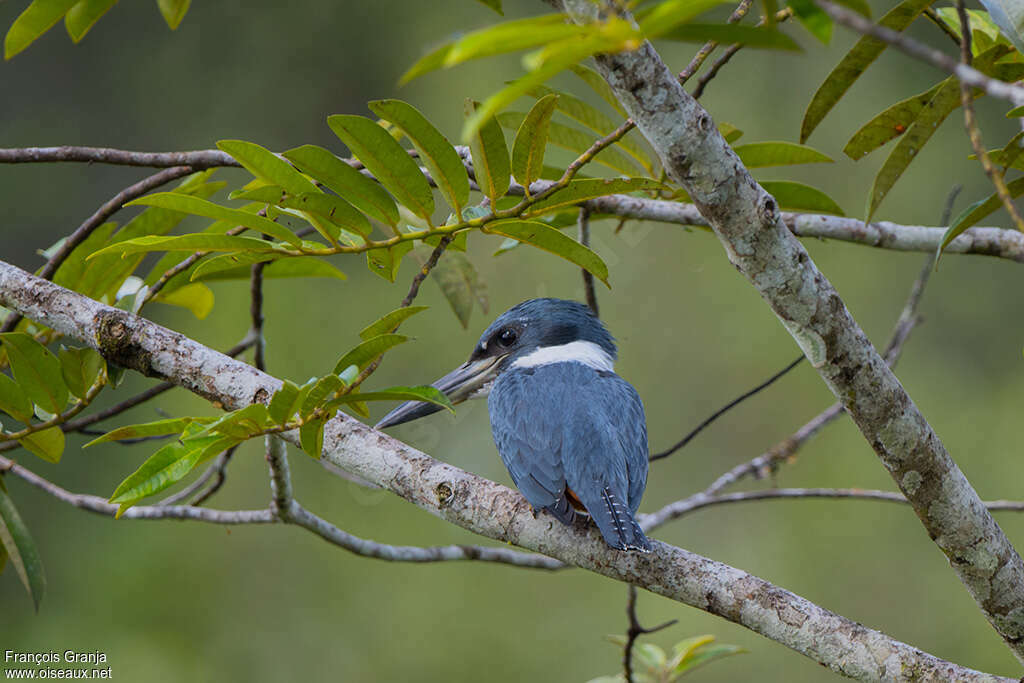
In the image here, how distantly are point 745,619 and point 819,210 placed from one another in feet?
2.66

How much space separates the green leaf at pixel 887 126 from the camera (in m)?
1.45

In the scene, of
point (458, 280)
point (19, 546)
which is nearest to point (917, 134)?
point (458, 280)

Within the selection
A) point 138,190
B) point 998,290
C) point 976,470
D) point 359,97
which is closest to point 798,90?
point 998,290

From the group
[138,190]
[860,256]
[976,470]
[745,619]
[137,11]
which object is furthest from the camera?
[137,11]

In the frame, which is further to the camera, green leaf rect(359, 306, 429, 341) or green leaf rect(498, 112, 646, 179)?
green leaf rect(498, 112, 646, 179)

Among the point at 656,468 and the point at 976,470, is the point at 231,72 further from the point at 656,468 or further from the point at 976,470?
the point at 976,470

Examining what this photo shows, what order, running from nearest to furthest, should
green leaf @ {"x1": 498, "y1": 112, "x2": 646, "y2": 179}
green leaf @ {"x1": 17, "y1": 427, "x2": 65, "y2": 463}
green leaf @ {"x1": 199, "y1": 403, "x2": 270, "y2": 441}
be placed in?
1. green leaf @ {"x1": 199, "y1": 403, "x2": 270, "y2": 441}
2. green leaf @ {"x1": 17, "y1": 427, "x2": 65, "y2": 463}
3. green leaf @ {"x1": 498, "y1": 112, "x2": 646, "y2": 179}

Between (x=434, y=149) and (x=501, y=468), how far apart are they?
10.6ft

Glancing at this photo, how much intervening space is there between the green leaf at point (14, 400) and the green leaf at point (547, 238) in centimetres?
86

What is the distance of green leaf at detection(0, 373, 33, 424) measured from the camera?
5.14 ft

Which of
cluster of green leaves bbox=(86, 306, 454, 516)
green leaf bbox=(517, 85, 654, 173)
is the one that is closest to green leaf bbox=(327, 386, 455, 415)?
cluster of green leaves bbox=(86, 306, 454, 516)

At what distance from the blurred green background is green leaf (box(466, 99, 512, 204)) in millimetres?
3089

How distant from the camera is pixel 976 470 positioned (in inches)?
191

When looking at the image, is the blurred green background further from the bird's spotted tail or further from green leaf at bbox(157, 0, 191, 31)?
green leaf at bbox(157, 0, 191, 31)
